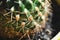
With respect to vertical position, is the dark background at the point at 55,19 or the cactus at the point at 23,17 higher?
the cactus at the point at 23,17

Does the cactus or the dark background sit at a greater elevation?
the cactus

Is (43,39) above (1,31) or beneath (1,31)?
beneath

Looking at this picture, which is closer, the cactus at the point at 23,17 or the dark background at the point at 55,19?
the cactus at the point at 23,17

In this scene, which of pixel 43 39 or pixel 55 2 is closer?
pixel 43 39

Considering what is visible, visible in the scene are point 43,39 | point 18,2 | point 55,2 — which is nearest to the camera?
point 18,2

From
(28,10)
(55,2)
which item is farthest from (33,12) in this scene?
(55,2)

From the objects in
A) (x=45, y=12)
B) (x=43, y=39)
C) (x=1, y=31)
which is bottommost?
(x=43, y=39)

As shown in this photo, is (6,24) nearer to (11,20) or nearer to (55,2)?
(11,20)

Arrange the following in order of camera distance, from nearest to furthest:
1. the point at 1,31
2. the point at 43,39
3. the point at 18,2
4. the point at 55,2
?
1. the point at 18,2
2. the point at 1,31
3. the point at 43,39
4. the point at 55,2

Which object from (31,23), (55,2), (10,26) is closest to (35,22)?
(31,23)
